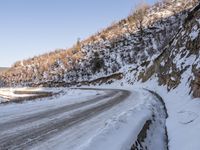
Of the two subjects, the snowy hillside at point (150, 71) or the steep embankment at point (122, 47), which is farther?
the steep embankment at point (122, 47)

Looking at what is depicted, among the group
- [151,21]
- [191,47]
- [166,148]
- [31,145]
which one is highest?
[151,21]

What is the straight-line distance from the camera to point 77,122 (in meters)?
10.6

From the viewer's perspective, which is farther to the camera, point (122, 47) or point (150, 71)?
point (122, 47)

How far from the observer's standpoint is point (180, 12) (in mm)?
117250

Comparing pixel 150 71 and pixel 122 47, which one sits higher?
pixel 122 47

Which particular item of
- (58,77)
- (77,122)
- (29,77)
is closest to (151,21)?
(58,77)

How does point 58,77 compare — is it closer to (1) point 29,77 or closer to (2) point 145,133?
(1) point 29,77

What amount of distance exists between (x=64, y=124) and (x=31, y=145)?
3068mm

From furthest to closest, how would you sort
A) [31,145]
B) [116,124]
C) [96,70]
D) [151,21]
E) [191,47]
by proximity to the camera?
1. [151,21]
2. [96,70]
3. [191,47]
4. [116,124]
5. [31,145]

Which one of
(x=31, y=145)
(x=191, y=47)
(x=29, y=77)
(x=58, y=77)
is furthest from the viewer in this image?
(x=29, y=77)

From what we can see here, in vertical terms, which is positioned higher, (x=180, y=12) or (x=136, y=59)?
(x=180, y=12)

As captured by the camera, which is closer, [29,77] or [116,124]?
[116,124]

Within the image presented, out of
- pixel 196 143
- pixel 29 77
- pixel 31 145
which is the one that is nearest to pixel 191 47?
pixel 196 143

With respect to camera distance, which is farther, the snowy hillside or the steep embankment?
the steep embankment
